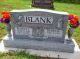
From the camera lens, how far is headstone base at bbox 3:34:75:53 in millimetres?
6105

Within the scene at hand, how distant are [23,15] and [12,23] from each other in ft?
1.30

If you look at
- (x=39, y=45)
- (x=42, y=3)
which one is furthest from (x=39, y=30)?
(x=42, y=3)

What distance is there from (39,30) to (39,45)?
40 cm

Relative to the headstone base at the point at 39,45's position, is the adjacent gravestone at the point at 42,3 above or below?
below

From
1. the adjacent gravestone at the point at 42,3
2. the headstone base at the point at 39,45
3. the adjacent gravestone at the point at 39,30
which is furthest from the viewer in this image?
the adjacent gravestone at the point at 42,3

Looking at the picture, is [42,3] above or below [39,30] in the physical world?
below

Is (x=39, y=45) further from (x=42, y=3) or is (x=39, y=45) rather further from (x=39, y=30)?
(x=42, y=3)

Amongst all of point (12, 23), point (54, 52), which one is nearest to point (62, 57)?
point (54, 52)

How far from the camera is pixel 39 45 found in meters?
6.18

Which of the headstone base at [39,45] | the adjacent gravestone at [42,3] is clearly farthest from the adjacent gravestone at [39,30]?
the adjacent gravestone at [42,3]

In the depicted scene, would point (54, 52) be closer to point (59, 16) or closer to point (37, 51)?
point (37, 51)

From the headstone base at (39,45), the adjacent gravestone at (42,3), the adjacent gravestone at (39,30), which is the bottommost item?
the adjacent gravestone at (42,3)

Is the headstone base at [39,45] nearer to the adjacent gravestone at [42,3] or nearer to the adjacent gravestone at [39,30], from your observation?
the adjacent gravestone at [39,30]

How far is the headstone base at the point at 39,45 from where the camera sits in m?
6.11
